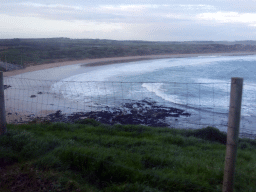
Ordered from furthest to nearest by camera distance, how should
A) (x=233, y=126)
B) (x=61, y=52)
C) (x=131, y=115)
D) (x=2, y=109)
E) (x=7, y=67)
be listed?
(x=61, y=52) → (x=7, y=67) → (x=131, y=115) → (x=2, y=109) → (x=233, y=126)

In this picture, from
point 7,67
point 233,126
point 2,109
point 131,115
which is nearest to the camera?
point 233,126

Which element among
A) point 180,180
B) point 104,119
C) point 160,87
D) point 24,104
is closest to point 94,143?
point 180,180

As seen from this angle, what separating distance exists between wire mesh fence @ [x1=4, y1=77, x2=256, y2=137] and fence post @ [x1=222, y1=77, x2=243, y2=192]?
5.04 meters

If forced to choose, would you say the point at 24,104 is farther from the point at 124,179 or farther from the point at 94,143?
the point at 124,179

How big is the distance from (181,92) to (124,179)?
44.9 ft

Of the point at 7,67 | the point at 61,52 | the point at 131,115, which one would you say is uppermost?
the point at 61,52

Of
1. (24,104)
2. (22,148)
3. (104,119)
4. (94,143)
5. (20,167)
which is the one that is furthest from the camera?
(24,104)

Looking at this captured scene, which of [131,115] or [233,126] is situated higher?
[233,126]

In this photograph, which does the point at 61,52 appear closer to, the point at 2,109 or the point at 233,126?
the point at 2,109

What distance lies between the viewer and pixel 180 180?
3637 mm

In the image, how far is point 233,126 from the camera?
110 inches

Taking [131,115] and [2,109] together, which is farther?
[131,115]

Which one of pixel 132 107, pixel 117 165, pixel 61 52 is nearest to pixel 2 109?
pixel 117 165

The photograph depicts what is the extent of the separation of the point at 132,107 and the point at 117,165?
26.5 feet
